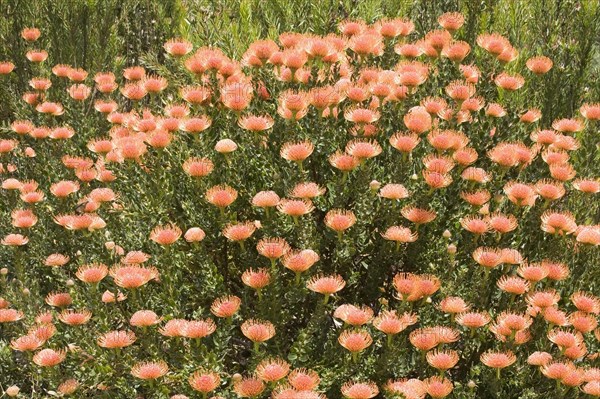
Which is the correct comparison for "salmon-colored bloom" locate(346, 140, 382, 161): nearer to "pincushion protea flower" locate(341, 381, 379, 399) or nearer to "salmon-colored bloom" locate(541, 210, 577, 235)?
"salmon-colored bloom" locate(541, 210, 577, 235)

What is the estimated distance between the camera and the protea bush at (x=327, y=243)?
2.81 metres

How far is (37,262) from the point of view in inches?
151

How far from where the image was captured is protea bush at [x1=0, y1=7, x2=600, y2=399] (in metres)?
2.81

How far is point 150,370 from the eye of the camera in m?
2.73

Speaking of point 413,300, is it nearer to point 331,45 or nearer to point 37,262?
point 331,45

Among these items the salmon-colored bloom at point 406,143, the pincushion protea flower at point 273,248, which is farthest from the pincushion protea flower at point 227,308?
the salmon-colored bloom at point 406,143

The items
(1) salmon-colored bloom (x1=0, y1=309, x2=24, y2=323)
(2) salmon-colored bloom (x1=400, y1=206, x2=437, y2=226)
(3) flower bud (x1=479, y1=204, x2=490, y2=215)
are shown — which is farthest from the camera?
(1) salmon-colored bloom (x1=0, y1=309, x2=24, y2=323)

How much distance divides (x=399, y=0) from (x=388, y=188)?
2.47 metres

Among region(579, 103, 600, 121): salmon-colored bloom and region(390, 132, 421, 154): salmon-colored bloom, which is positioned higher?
region(579, 103, 600, 121): salmon-colored bloom

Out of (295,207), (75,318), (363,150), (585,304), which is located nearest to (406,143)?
(363,150)

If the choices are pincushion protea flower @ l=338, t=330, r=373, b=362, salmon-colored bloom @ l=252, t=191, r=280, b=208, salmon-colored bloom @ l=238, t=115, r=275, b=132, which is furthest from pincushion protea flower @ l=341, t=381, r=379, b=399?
salmon-colored bloom @ l=238, t=115, r=275, b=132

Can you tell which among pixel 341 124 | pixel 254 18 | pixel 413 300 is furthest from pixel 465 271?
pixel 254 18

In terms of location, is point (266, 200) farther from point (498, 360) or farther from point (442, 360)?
point (498, 360)

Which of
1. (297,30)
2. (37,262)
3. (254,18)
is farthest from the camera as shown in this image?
(254,18)
